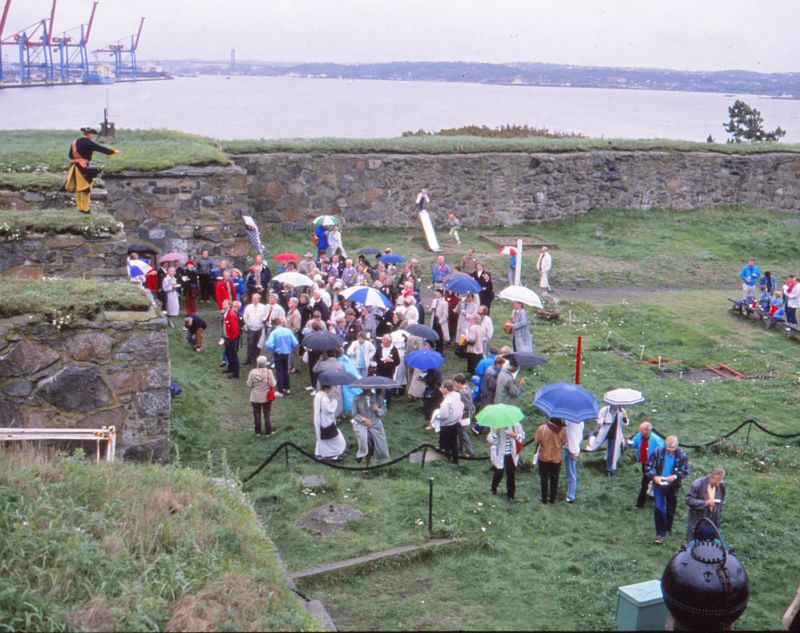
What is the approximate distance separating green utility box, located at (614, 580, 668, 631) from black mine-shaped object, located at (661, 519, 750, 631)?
0.33 m

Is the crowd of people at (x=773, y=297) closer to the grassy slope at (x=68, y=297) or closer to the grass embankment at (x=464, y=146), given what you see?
the grass embankment at (x=464, y=146)

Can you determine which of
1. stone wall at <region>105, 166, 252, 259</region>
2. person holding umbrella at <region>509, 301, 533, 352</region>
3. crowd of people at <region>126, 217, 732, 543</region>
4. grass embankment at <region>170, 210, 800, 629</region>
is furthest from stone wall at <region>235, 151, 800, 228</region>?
person holding umbrella at <region>509, 301, 533, 352</region>

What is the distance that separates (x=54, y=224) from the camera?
1245 cm

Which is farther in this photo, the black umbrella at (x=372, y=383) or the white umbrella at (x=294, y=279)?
the white umbrella at (x=294, y=279)

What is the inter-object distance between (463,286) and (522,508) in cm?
595

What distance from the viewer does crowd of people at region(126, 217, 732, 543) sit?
1075 cm

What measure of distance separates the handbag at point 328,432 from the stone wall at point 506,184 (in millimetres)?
13250

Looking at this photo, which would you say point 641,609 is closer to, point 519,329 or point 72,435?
point 72,435

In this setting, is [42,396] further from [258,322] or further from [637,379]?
[637,379]

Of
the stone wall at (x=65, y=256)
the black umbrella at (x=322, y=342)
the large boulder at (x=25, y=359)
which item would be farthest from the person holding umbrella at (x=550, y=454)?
the stone wall at (x=65, y=256)

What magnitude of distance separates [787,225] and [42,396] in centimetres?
2365

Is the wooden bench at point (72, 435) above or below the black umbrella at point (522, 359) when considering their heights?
above

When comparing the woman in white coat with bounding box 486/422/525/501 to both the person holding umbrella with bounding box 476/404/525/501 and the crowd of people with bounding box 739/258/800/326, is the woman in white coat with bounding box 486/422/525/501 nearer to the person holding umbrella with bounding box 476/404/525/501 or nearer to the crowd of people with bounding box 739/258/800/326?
the person holding umbrella with bounding box 476/404/525/501

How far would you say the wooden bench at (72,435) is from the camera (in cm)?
843
